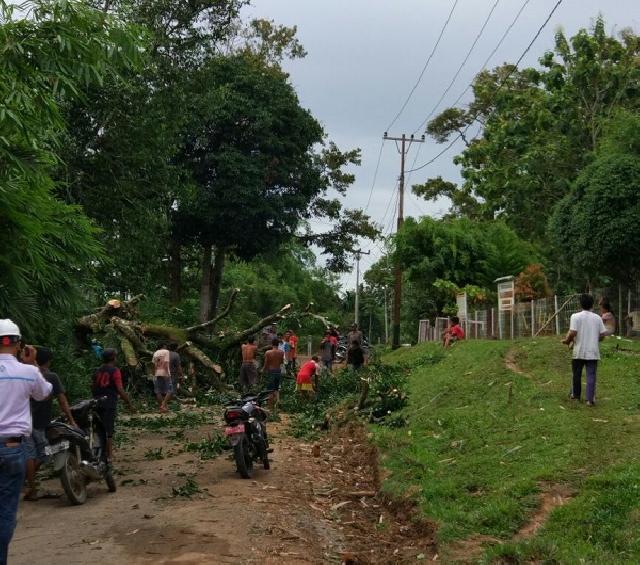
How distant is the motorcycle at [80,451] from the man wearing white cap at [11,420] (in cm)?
317

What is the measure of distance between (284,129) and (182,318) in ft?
37.4

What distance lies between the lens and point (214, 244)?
1345 inches

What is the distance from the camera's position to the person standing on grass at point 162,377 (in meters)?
18.7

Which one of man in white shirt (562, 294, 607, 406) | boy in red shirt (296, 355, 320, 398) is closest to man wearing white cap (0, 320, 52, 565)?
man in white shirt (562, 294, 607, 406)

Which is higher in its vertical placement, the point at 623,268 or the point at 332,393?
the point at 623,268

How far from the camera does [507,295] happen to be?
24.1 m

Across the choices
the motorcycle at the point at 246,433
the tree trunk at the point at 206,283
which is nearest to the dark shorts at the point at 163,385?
the motorcycle at the point at 246,433

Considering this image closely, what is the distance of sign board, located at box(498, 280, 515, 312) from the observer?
23734 millimetres

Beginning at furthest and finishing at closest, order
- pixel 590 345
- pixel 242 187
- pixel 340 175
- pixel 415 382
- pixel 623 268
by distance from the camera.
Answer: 1. pixel 340 175
2. pixel 242 187
3. pixel 623 268
4. pixel 415 382
5. pixel 590 345

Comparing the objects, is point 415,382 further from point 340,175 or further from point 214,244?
point 340,175

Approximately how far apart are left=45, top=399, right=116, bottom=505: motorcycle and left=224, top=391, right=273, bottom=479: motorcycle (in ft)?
5.29

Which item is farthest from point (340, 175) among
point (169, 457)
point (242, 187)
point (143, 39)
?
point (143, 39)

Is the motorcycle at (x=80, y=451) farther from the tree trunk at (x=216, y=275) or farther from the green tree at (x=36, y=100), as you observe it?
the tree trunk at (x=216, y=275)

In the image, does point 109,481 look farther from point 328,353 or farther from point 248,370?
point 328,353
